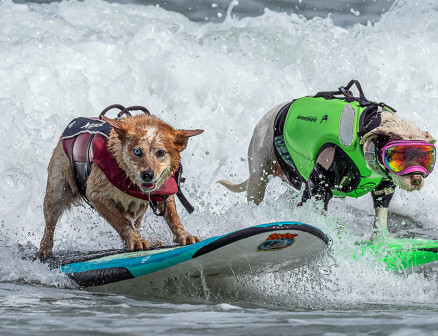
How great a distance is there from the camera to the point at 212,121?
417 inches

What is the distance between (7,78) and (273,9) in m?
6.23

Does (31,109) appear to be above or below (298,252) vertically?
above

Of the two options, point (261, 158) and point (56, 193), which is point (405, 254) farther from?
point (56, 193)

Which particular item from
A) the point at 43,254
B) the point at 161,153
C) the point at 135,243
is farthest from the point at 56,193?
the point at 161,153

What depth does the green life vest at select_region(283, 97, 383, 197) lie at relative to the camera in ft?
18.1

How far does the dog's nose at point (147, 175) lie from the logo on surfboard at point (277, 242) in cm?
98

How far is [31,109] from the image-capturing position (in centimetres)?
1017

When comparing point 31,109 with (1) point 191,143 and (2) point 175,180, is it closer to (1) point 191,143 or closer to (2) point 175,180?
(1) point 191,143

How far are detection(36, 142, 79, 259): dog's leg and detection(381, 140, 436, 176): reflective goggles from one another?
2.45 m

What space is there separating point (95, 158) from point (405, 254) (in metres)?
2.44

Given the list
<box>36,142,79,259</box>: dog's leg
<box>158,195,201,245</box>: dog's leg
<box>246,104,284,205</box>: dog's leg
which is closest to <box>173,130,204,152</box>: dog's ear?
<box>158,195,201,245</box>: dog's leg

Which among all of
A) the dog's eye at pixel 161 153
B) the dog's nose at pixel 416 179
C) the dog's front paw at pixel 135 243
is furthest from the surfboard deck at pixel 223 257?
the dog's nose at pixel 416 179

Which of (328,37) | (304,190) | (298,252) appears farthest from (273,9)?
(298,252)

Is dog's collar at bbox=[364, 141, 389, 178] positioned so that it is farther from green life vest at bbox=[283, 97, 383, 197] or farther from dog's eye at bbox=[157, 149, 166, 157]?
dog's eye at bbox=[157, 149, 166, 157]
